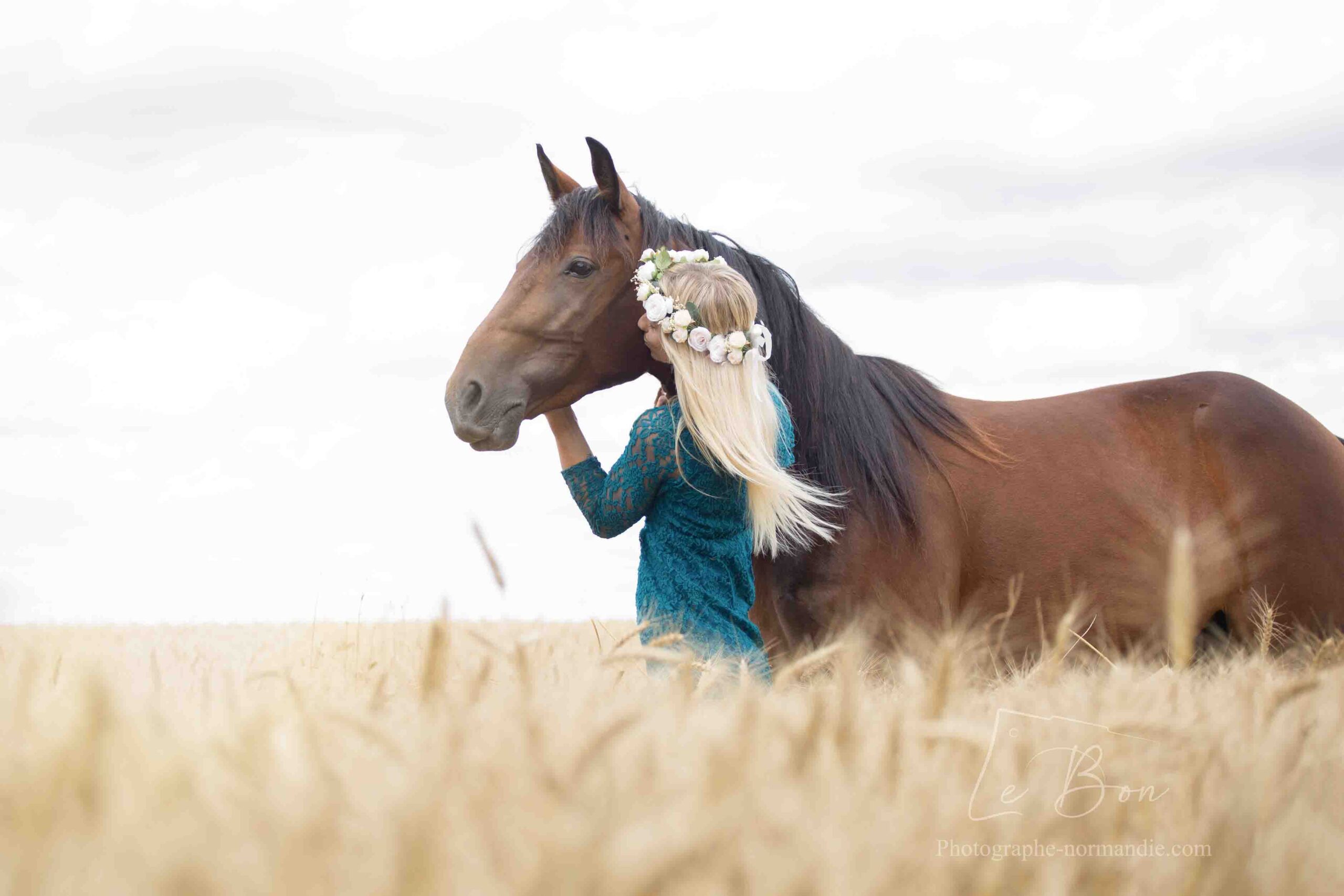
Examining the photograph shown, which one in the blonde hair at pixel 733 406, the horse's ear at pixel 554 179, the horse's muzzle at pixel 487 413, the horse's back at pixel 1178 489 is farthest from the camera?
the horse's back at pixel 1178 489

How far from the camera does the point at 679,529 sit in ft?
11.5

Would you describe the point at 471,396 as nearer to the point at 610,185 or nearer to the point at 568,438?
the point at 568,438

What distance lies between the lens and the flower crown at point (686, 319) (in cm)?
341

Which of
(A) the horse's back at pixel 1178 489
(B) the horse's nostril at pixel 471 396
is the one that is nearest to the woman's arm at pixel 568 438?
(B) the horse's nostril at pixel 471 396

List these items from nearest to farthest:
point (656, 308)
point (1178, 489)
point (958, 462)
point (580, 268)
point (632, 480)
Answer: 1. point (632, 480)
2. point (656, 308)
3. point (580, 268)
4. point (958, 462)
5. point (1178, 489)

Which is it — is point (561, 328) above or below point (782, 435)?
above

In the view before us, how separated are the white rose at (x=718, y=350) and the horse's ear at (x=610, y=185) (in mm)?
947

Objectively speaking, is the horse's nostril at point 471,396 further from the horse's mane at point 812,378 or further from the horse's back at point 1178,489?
the horse's back at point 1178,489

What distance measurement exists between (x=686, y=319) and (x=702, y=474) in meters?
0.51

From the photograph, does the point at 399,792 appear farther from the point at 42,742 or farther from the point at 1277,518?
the point at 1277,518

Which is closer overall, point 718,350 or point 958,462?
point 718,350

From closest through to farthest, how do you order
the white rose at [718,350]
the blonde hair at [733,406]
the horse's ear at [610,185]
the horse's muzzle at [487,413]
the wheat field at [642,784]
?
the wheat field at [642,784], the blonde hair at [733,406], the white rose at [718,350], the horse's muzzle at [487,413], the horse's ear at [610,185]

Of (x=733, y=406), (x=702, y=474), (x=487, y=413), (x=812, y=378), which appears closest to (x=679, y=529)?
(x=702, y=474)

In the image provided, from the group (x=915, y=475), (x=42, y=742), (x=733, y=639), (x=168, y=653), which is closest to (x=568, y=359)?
(x=733, y=639)
